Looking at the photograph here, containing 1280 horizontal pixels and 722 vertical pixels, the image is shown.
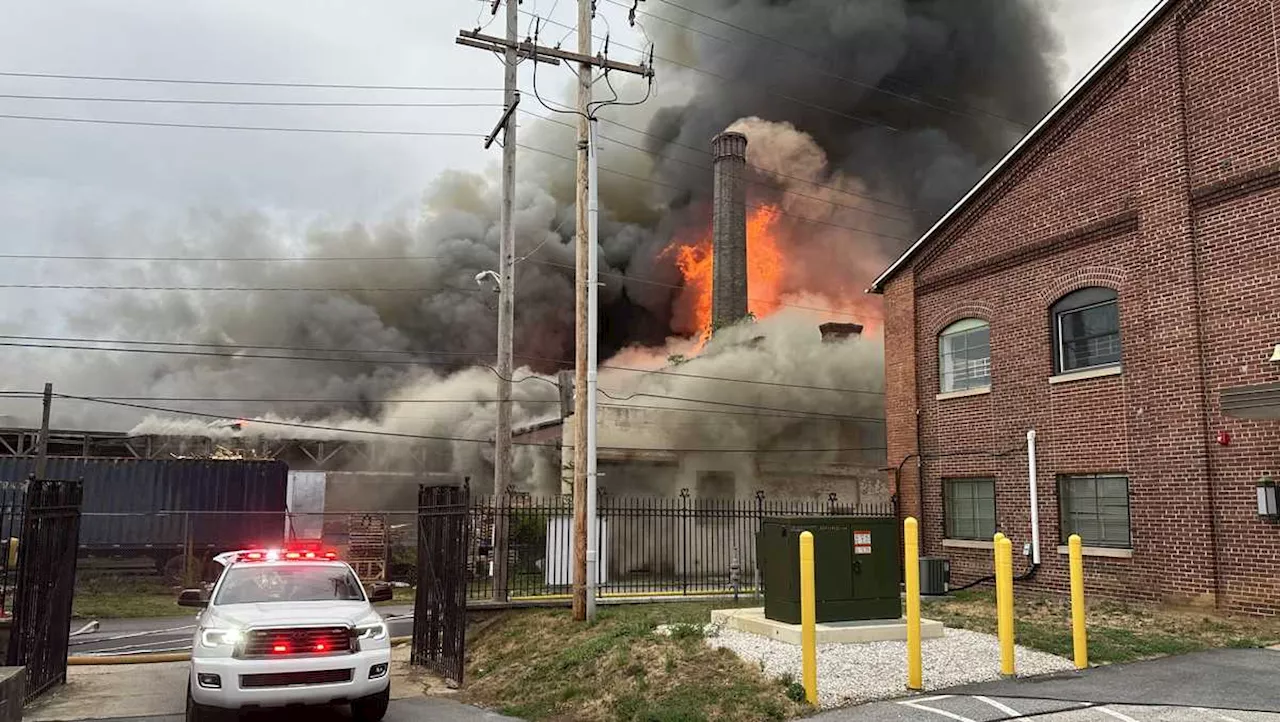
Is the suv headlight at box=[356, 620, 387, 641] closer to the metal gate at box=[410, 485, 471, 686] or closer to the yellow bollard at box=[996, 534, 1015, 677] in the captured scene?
the metal gate at box=[410, 485, 471, 686]

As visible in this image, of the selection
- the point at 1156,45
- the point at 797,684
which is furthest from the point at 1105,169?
the point at 797,684

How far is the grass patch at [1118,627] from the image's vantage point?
10.2 m

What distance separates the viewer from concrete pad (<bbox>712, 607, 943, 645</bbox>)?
Result: 9781mm

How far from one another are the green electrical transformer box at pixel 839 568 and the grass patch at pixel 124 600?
14677 millimetres

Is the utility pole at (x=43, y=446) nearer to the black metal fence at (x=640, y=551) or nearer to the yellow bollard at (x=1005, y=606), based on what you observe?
the black metal fence at (x=640, y=551)

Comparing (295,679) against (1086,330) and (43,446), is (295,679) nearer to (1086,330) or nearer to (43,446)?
(1086,330)

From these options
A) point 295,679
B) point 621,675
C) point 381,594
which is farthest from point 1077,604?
point 295,679

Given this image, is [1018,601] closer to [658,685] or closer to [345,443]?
[658,685]

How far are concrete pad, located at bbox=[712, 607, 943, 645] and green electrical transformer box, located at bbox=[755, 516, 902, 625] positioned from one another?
11 cm

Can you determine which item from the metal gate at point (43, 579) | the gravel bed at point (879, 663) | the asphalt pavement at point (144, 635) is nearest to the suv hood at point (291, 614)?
the metal gate at point (43, 579)

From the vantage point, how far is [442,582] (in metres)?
11.7

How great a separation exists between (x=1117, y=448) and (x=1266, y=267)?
369cm

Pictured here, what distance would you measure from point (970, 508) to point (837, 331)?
23999 mm

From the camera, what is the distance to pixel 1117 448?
15.1m
